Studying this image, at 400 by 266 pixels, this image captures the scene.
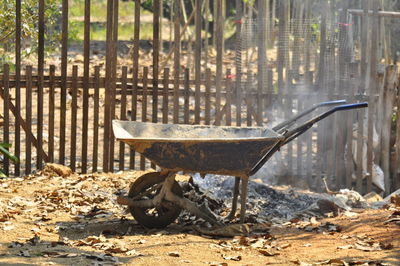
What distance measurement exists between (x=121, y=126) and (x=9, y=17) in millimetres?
3341

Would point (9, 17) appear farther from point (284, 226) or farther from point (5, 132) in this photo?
point (284, 226)

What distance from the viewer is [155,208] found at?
738 centimetres

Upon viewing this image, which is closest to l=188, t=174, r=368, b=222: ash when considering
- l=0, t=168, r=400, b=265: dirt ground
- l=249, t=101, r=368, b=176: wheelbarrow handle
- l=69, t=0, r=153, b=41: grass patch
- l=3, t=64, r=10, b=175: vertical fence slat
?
l=0, t=168, r=400, b=265: dirt ground

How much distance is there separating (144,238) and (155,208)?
56 cm

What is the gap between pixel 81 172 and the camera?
9.70 meters

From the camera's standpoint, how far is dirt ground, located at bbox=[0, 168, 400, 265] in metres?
6.03

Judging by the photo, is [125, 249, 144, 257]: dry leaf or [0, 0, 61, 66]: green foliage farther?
[0, 0, 61, 66]: green foliage

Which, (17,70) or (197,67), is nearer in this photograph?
(17,70)

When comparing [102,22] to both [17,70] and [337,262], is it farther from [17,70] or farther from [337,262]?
[337,262]

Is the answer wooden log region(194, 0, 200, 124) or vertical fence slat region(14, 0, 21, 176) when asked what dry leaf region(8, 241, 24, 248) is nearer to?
vertical fence slat region(14, 0, 21, 176)

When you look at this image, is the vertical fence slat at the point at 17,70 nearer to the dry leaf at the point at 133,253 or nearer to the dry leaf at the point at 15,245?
the dry leaf at the point at 15,245

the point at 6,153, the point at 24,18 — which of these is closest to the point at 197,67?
the point at 24,18

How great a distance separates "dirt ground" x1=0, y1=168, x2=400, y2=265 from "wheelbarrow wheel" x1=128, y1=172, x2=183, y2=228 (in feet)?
0.34

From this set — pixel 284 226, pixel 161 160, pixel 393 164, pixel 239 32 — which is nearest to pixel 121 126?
pixel 161 160
